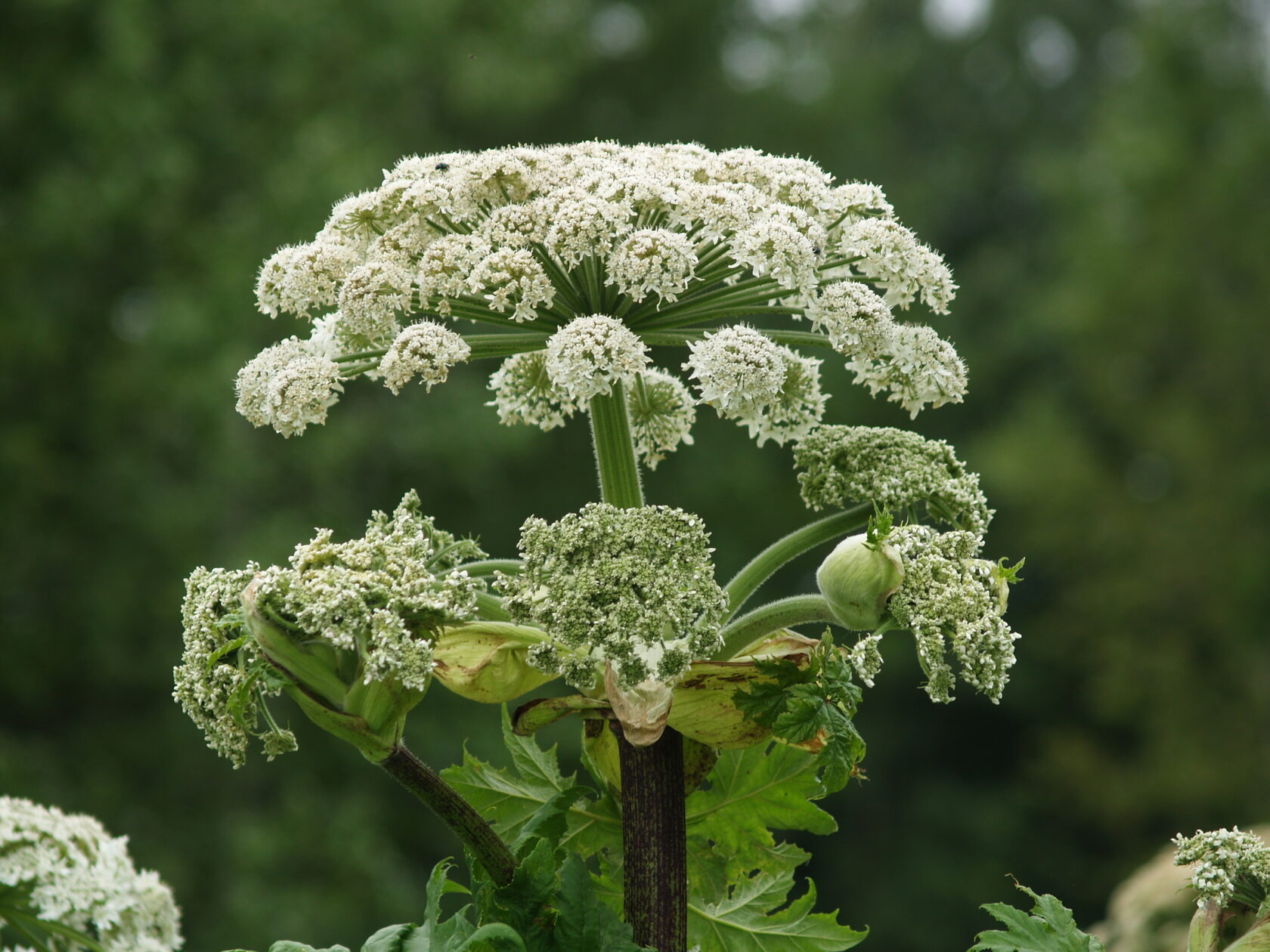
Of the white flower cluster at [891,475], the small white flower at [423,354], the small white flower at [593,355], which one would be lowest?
the white flower cluster at [891,475]

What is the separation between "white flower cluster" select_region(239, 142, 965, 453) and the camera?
2115 millimetres

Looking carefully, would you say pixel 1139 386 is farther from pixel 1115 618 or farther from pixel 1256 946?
pixel 1256 946

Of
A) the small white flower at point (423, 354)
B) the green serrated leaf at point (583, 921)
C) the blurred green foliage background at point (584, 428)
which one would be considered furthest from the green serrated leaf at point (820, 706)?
the blurred green foliage background at point (584, 428)

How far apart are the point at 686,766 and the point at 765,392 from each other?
818mm

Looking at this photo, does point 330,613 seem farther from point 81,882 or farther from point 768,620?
point 81,882

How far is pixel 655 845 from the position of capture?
7.42 feet

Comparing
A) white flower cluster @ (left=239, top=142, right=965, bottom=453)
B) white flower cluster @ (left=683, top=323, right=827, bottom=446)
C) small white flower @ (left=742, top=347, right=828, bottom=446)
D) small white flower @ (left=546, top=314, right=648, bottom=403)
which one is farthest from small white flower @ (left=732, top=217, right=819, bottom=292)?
small white flower @ (left=742, top=347, right=828, bottom=446)

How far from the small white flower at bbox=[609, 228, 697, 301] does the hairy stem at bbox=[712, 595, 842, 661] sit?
567 mm

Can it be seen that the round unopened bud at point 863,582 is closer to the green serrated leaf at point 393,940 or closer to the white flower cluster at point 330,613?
the white flower cluster at point 330,613

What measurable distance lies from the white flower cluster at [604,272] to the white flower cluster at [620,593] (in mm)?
231

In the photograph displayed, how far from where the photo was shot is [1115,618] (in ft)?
59.2

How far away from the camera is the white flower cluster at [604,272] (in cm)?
212

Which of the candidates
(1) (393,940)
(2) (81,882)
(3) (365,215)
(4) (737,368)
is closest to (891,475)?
(4) (737,368)

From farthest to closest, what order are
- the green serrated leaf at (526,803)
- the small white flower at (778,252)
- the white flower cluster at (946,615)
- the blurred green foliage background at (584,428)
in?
1. the blurred green foliage background at (584,428)
2. the green serrated leaf at (526,803)
3. the small white flower at (778,252)
4. the white flower cluster at (946,615)
